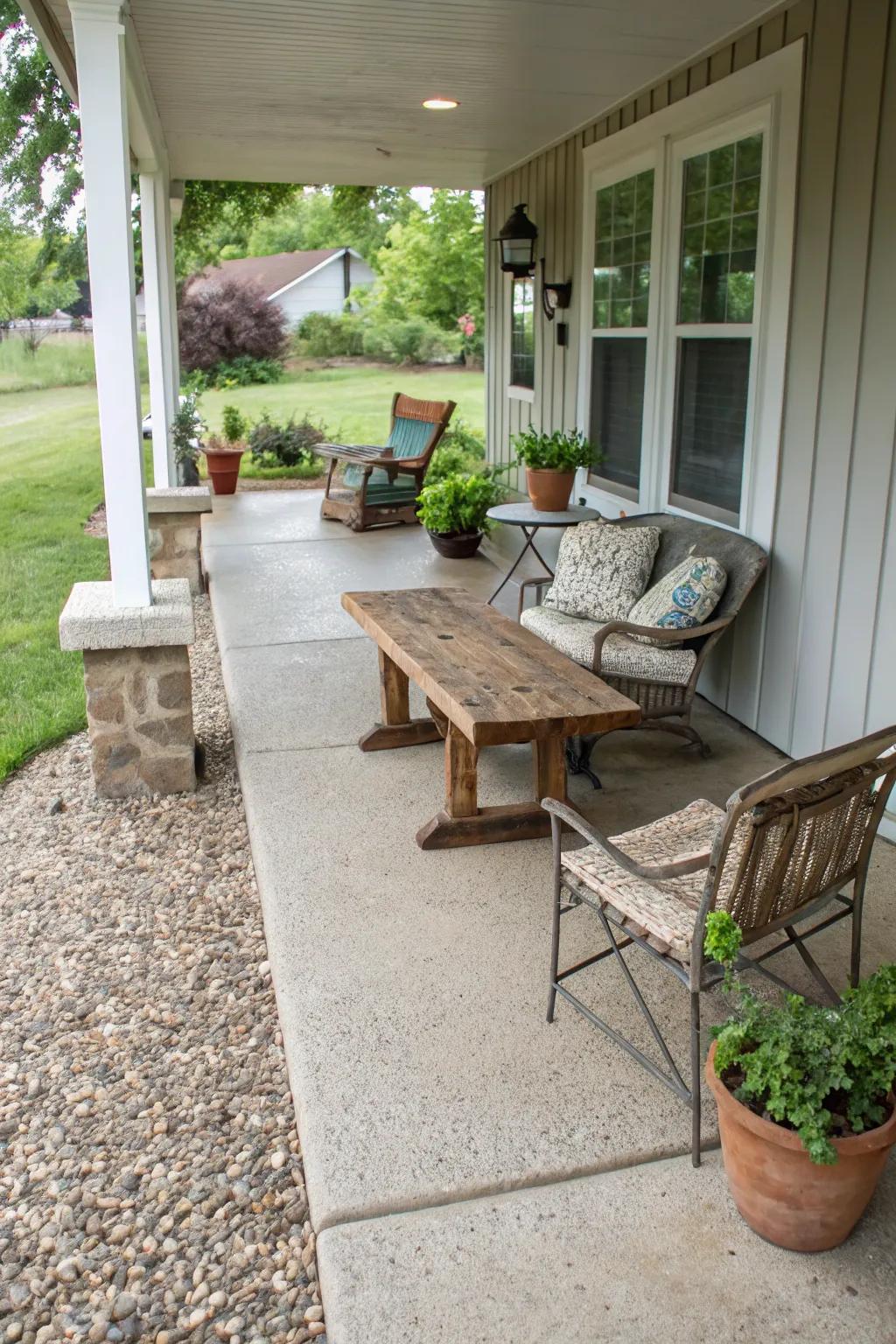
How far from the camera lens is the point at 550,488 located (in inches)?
215

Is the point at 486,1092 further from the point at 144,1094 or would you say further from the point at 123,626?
the point at 123,626

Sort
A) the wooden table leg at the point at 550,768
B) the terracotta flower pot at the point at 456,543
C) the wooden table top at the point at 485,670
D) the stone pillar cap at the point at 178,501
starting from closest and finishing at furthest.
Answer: the wooden table top at the point at 485,670 < the wooden table leg at the point at 550,768 < the stone pillar cap at the point at 178,501 < the terracotta flower pot at the point at 456,543

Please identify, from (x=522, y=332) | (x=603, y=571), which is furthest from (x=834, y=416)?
(x=522, y=332)

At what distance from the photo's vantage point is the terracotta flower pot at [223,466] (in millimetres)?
9789

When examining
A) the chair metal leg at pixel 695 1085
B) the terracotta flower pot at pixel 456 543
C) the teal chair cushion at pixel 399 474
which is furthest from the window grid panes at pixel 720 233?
the teal chair cushion at pixel 399 474

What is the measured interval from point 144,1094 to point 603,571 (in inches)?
111

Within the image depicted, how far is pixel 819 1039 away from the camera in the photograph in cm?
185

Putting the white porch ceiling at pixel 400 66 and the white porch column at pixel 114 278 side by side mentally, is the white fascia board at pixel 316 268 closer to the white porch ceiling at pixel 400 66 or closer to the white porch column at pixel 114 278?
the white porch ceiling at pixel 400 66

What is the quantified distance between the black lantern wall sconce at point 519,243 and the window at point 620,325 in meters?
0.98

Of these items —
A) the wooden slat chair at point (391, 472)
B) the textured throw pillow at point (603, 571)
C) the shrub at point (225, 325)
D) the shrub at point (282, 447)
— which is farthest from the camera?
the shrub at point (225, 325)

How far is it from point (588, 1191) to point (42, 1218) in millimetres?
985

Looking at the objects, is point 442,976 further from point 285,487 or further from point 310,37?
point 285,487

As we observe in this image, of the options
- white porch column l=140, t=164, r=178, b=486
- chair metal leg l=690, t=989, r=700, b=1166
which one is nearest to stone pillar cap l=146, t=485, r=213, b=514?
white porch column l=140, t=164, r=178, b=486

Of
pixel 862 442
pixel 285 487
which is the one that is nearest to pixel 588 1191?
pixel 862 442
